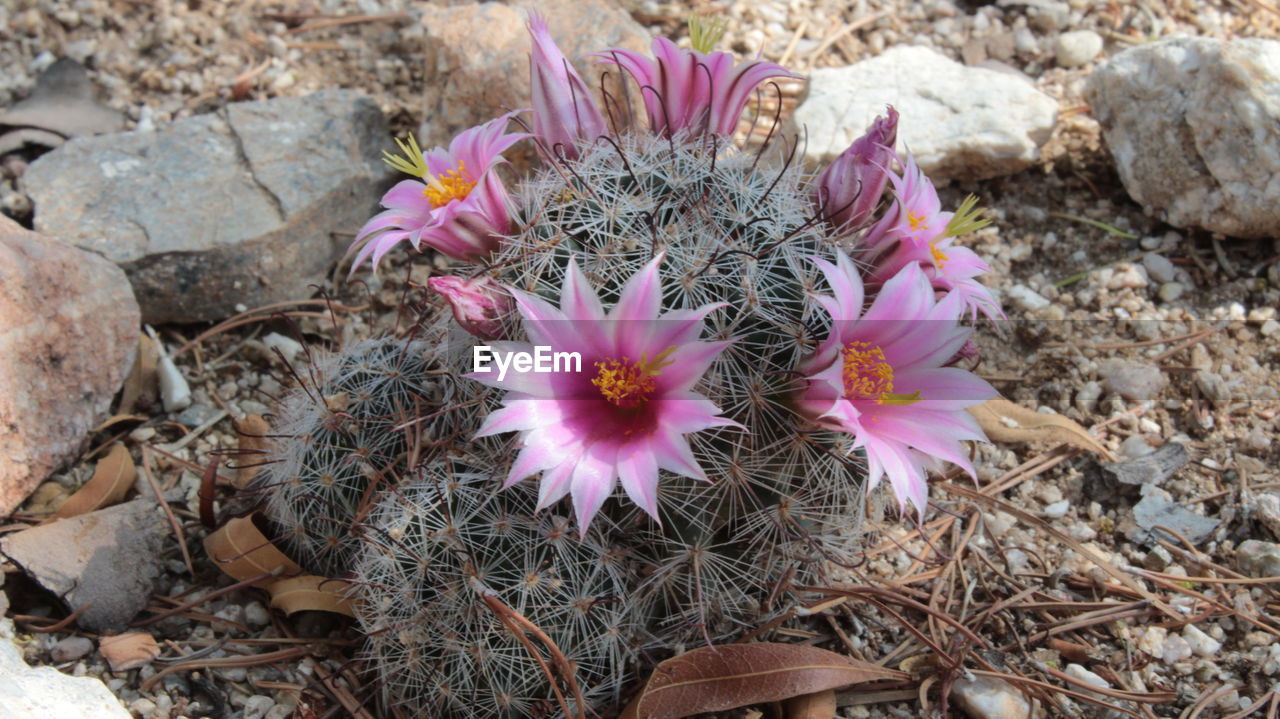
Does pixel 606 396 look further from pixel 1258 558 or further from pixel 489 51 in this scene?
pixel 489 51

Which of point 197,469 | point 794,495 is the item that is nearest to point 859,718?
point 794,495

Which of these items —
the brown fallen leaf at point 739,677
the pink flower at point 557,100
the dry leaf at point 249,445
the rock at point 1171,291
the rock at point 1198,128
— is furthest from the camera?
the rock at point 1171,291

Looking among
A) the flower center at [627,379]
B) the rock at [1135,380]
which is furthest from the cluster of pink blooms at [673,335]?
the rock at [1135,380]

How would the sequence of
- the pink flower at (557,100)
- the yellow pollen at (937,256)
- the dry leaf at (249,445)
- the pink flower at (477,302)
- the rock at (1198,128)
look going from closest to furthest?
the pink flower at (477,302) < the yellow pollen at (937,256) < the pink flower at (557,100) < the dry leaf at (249,445) < the rock at (1198,128)

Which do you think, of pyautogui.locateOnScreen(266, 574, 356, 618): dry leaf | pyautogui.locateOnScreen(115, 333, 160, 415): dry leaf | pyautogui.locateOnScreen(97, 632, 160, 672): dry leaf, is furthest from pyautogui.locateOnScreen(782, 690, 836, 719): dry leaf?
pyautogui.locateOnScreen(115, 333, 160, 415): dry leaf

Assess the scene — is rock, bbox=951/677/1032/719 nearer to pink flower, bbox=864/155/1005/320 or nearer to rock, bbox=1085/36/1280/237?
pink flower, bbox=864/155/1005/320

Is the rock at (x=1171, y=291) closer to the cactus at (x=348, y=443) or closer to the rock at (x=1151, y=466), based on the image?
the rock at (x=1151, y=466)

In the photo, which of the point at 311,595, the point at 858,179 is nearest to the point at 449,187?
the point at 858,179

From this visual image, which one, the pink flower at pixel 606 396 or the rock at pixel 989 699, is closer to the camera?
the pink flower at pixel 606 396

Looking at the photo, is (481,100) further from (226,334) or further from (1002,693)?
(1002,693)
